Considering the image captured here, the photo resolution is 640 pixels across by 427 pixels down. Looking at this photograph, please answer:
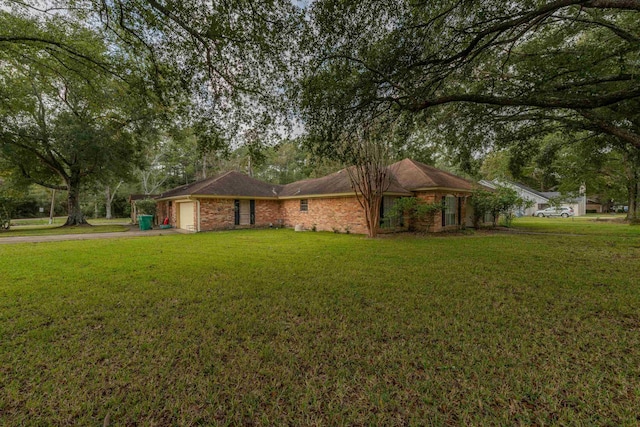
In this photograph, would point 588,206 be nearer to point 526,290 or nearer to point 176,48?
point 526,290

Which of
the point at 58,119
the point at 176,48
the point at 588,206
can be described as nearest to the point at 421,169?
the point at 176,48

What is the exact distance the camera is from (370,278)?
5.75 metres

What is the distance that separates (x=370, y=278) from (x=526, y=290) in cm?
293

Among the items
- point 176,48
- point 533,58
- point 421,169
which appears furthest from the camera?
point 421,169

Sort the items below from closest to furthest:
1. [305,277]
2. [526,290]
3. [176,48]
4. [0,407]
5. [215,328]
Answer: [0,407], [215,328], [526,290], [176,48], [305,277]

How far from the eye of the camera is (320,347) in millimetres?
3035

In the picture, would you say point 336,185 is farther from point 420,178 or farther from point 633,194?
point 633,194

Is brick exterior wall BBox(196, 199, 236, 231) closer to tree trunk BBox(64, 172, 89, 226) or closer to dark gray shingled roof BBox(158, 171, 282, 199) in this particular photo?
dark gray shingled roof BBox(158, 171, 282, 199)

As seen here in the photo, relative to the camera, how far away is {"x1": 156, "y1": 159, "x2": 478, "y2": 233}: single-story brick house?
1399 centimetres

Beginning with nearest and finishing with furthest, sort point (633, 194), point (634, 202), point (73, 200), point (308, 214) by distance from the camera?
point (308, 214) < point (73, 200) < point (633, 194) < point (634, 202)

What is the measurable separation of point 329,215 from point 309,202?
1922 millimetres

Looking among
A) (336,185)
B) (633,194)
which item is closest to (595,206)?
(633,194)

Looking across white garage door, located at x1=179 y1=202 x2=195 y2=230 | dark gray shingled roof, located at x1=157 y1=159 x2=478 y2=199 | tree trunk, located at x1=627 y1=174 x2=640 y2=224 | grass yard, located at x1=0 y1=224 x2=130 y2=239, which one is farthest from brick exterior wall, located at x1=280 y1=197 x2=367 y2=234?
tree trunk, located at x1=627 y1=174 x2=640 y2=224

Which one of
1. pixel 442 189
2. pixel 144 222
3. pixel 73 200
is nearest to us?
pixel 442 189
